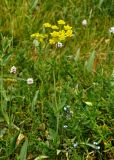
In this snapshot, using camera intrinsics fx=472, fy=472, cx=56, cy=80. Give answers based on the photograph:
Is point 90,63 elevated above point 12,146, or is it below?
above

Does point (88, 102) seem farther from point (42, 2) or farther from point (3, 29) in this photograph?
point (42, 2)

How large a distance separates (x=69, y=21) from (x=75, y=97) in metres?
0.96

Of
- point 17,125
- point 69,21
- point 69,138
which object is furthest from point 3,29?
point 69,138

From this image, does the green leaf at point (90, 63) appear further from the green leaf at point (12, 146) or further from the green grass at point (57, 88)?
the green leaf at point (12, 146)

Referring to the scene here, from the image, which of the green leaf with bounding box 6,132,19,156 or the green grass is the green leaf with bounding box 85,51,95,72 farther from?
the green leaf with bounding box 6,132,19,156

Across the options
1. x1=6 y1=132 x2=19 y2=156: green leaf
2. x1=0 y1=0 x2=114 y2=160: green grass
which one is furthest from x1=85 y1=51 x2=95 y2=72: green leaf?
x1=6 y1=132 x2=19 y2=156: green leaf

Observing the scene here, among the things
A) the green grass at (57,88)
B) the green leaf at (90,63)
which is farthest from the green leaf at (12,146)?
the green leaf at (90,63)

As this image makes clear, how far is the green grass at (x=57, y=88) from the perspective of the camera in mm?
2041

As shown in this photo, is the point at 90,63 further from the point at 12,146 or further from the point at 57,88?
the point at 12,146

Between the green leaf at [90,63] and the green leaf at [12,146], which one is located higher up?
the green leaf at [90,63]

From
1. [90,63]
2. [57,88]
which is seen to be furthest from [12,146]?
[90,63]

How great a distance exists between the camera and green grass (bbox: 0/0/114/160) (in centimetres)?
204

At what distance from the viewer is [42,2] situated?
3.15 metres

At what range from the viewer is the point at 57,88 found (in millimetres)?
2385
